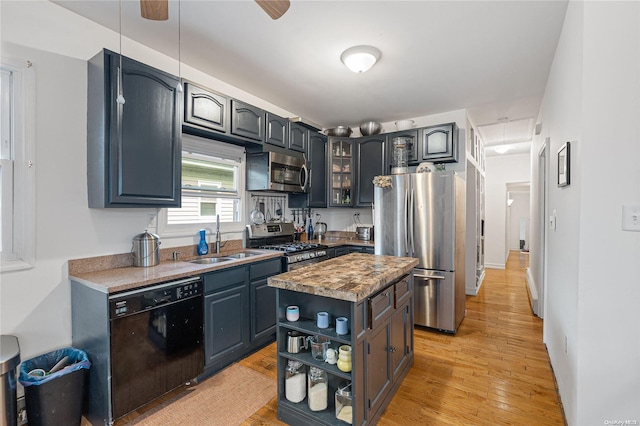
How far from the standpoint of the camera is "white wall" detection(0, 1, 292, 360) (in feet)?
6.28

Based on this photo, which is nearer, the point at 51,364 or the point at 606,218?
the point at 606,218

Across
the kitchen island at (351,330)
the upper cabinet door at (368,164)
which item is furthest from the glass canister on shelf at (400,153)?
the kitchen island at (351,330)

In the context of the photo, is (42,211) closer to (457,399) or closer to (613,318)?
(457,399)

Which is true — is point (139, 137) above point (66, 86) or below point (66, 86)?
below

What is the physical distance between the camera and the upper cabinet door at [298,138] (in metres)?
3.82

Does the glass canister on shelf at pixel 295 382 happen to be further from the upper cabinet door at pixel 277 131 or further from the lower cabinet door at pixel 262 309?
the upper cabinet door at pixel 277 131

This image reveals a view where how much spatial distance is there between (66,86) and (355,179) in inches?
138

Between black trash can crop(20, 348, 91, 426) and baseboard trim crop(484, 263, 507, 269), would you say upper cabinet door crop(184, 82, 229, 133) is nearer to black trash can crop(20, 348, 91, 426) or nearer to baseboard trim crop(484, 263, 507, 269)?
black trash can crop(20, 348, 91, 426)

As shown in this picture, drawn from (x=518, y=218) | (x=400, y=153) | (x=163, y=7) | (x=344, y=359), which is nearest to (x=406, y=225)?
(x=400, y=153)

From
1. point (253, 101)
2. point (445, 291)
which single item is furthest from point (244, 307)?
point (253, 101)

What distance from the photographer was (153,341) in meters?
2.02

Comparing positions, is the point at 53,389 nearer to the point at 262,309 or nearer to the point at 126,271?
the point at 126,271

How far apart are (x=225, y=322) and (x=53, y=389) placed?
1.11 m

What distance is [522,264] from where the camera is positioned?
25.2 ft
